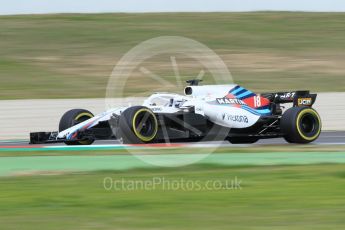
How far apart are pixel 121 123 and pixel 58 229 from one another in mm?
7173

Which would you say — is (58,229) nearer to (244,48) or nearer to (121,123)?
(121,123)

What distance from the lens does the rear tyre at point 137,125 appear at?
1377 cm

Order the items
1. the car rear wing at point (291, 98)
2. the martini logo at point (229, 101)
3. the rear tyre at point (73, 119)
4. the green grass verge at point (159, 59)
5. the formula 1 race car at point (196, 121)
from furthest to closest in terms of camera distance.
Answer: the green grass verge at point (159, 59)
the car rear wing at point (291, 98)
the rear tyre at point (73, 119)
the martini logo at point (229, 101)
the formula 1 race car at point (196, 121)

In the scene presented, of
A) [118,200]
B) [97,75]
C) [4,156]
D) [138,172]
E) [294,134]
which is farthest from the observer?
[97,75]

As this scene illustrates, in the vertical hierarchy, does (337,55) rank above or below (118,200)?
above

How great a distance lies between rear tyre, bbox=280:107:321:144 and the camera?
1486 cm

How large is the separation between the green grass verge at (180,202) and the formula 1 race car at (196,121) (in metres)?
3.41

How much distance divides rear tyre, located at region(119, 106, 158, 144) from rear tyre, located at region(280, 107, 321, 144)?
2542 mm

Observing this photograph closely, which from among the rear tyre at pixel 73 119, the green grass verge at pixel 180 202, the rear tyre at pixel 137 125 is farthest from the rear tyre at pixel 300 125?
the green grass verge at pixel 180 202

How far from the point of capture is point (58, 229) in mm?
6742

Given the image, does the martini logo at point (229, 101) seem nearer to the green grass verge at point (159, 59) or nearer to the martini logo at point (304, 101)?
the martini logo at point (304, 101)

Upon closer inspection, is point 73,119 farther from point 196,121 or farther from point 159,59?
point 159,59

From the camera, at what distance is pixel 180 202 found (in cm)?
817

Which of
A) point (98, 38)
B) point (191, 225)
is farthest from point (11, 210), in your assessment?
point (98, 38)
